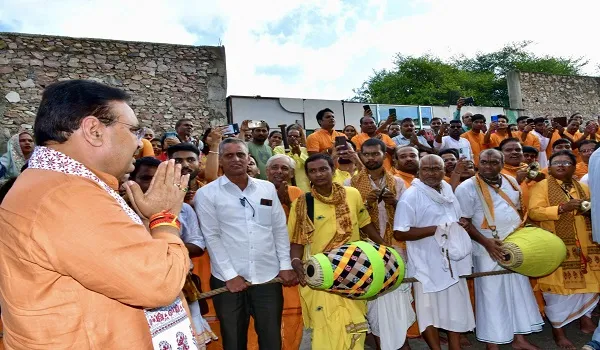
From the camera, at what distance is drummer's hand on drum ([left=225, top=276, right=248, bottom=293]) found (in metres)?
3.86

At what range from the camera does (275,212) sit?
4180 mm

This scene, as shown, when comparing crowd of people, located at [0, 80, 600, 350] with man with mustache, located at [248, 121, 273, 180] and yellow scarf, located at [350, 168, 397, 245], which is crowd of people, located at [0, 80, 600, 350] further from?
man with mustache, located at [248, 121, 273, 180]

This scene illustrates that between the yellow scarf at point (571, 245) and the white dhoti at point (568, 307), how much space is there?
0.48 feet

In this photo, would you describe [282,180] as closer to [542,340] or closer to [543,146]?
[542,340]

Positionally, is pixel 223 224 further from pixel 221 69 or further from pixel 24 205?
pixel 221 69

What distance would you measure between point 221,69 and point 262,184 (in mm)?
7651

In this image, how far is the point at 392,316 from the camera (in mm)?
4410

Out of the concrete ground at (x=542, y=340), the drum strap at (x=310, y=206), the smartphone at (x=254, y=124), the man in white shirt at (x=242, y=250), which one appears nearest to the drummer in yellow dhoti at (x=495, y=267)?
the concrete ground at (x=542, y=340)

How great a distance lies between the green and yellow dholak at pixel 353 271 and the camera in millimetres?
3604

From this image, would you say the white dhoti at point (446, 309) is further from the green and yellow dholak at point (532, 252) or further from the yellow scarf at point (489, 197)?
the yellow scarf at point (489, 197)

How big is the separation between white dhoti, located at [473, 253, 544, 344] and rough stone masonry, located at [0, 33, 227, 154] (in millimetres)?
7808

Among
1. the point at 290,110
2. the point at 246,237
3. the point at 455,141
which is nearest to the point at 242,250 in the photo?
the point at 246,237

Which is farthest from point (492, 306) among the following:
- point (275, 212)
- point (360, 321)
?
point (275, 212)

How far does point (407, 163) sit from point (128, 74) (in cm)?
723
